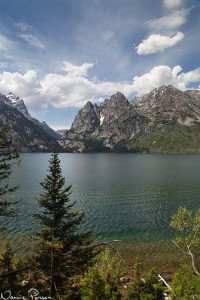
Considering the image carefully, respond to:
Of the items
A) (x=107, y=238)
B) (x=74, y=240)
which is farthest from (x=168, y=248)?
(x=74, y=240)

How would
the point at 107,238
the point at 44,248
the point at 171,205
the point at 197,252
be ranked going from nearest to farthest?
the point at 44,248, the point at 197,252, the point at 107,238, the point at 171,205

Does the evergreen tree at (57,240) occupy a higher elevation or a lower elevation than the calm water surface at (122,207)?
higher

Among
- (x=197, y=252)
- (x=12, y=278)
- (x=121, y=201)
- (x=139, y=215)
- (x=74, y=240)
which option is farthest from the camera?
(x=121, y=201)

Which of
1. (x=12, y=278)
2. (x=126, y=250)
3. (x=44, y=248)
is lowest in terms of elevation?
(x=126, y=250)

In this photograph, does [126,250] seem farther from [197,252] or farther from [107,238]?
[197,252]

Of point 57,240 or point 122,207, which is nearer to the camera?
point 57,240

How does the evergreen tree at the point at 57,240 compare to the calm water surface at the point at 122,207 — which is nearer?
the evergreen tree at the point at 57,240

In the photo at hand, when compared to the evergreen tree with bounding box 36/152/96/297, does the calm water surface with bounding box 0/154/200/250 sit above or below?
below

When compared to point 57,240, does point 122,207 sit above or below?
below

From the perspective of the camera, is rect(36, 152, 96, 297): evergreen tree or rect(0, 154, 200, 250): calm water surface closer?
rect(36, 152, 96, 297): evergreen tree

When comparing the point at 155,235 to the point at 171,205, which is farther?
the point at 171,205

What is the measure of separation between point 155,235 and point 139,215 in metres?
17.5

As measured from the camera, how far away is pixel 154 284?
23188 mm

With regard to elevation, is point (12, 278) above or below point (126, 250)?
above
